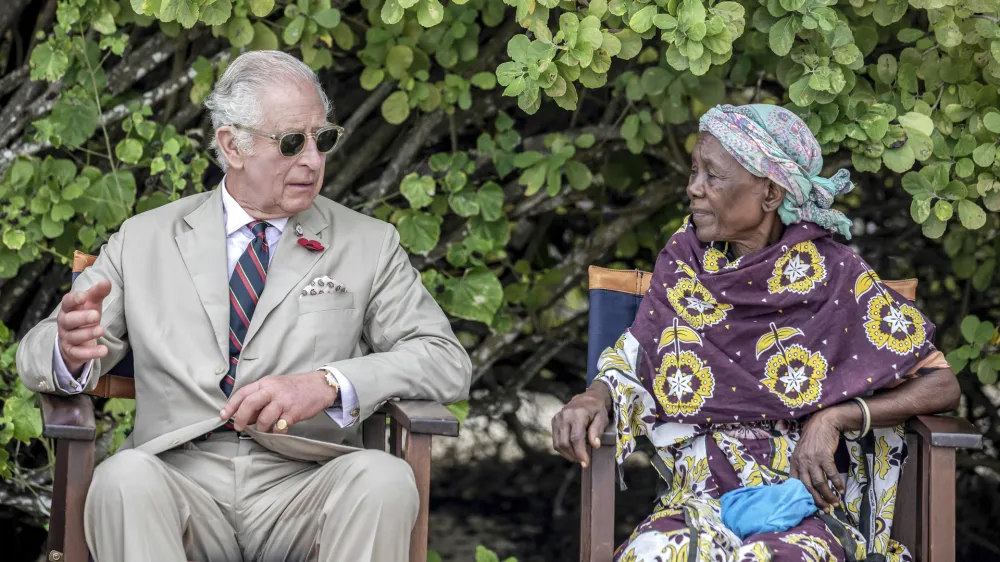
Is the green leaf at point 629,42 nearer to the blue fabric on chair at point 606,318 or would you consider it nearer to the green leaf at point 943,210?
the blue fabric on chair at point 606,318

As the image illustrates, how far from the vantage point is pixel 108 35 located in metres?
4.10

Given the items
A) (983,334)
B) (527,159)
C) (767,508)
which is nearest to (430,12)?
(527,159)

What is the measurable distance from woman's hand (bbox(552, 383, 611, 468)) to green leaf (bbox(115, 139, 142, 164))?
175cm

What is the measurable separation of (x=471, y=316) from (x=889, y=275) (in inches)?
87.2

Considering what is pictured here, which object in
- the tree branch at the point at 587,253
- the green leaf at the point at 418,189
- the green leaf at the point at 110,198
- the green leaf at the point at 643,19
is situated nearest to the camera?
→ the green leaf at the point at 643,19

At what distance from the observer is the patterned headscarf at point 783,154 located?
3.12 metres

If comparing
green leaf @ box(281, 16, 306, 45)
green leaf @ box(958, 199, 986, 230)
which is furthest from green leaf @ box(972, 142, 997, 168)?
green leaf @ box(281, 16, 306, 45)

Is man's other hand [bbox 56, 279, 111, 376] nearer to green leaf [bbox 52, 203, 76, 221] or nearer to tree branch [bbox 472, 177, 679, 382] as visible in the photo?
green leaf [bbox 52, 203, 76, 221]

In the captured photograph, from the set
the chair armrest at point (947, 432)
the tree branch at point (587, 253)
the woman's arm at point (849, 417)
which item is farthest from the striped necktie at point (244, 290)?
the chair armrest at point (947, 432)

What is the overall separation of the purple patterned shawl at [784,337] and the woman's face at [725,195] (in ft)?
0.27

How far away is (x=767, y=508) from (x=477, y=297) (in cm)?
151

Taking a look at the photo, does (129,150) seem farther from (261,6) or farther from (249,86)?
(249,86)

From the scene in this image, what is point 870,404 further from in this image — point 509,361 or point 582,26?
point 509,361

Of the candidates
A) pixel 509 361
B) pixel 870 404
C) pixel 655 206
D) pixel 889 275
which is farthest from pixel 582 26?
pixel 889 275
